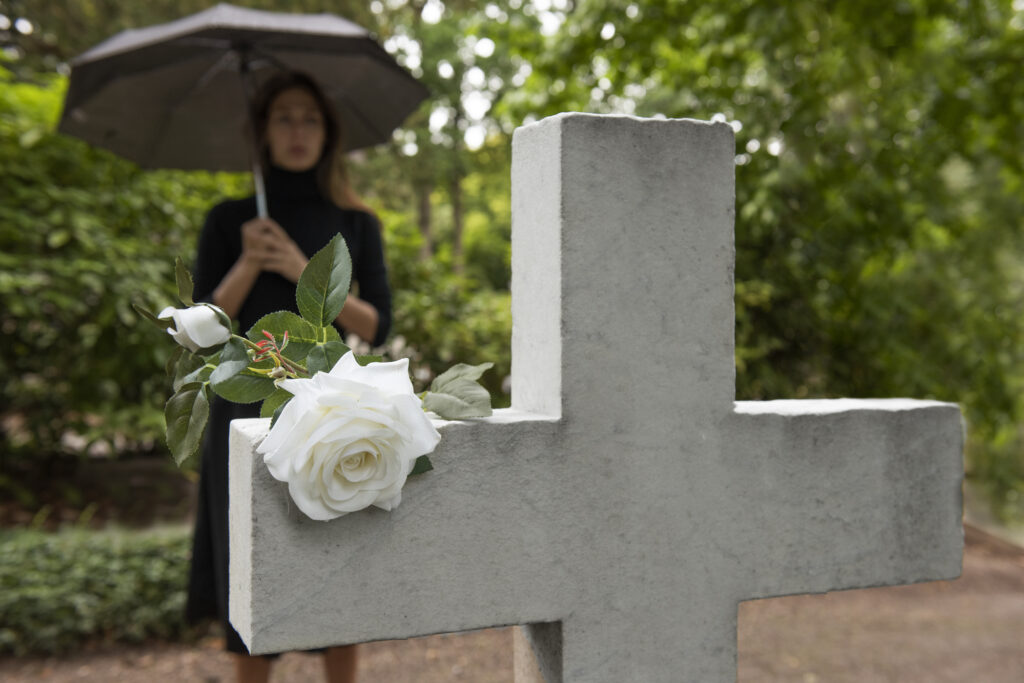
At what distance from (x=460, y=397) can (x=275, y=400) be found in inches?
9.8

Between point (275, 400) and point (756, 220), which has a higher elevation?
point (756, 220)

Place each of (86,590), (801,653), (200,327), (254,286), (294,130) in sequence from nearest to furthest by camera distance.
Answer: (200,327)
(254,286)
(294,130)
(86,590)
(801,653)

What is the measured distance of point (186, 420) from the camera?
1136 mm

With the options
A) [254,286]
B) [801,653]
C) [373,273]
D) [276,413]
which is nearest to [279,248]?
[254,286]

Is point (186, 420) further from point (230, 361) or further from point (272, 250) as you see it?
point (272, 250)

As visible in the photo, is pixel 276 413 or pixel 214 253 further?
pixel 214 253

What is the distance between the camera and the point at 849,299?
5.88 metres

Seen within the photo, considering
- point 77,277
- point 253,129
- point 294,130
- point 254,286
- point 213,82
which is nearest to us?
point 254,286

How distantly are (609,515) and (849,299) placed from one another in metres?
5.08

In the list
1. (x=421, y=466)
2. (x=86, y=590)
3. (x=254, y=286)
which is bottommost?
(x=86, y=590)

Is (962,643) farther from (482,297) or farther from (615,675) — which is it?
(615,675)

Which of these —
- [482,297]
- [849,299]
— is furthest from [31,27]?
[849,299]

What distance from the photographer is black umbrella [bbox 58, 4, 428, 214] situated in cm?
301

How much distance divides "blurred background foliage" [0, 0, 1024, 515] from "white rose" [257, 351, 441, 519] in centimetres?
372
